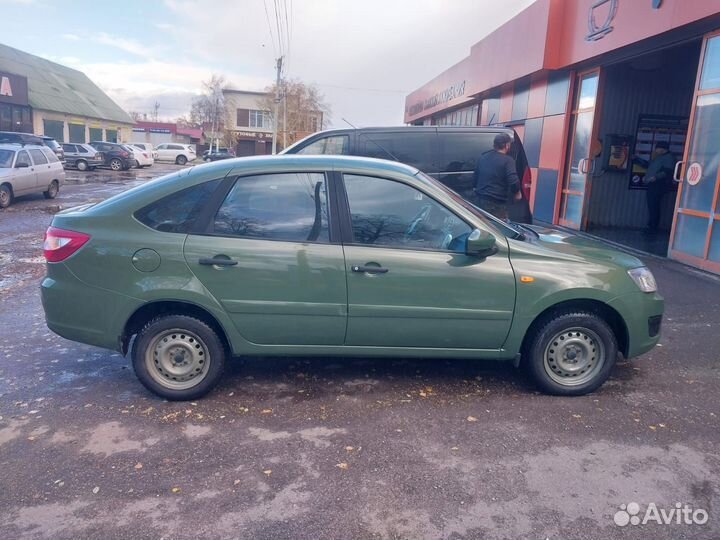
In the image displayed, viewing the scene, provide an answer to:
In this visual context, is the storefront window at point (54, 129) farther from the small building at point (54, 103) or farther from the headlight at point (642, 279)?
the headlight at point (642, 279)

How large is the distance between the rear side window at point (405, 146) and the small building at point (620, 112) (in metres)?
4.12

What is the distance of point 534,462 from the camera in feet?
11.3

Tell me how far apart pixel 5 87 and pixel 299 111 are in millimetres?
33473

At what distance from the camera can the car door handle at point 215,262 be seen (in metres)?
3.98

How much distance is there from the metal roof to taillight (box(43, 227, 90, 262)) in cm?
3972


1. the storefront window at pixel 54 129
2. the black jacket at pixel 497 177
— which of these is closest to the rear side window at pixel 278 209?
the black jacket at pixel 497 177

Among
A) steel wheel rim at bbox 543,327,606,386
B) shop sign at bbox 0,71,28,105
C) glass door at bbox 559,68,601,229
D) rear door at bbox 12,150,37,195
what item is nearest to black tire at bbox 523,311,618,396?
steel wheel rim at bbox 543,327,606,386

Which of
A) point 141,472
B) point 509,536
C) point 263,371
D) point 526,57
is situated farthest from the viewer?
point 526,57

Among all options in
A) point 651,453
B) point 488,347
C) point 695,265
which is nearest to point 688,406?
point 651,453

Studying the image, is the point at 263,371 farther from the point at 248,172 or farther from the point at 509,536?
the point at 509,536

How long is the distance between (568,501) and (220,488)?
6.21 ft

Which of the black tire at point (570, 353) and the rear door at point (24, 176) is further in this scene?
the rear door at point (24, 176)

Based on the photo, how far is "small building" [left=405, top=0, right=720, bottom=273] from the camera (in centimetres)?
874

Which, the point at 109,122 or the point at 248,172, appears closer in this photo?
the point at 248,172
